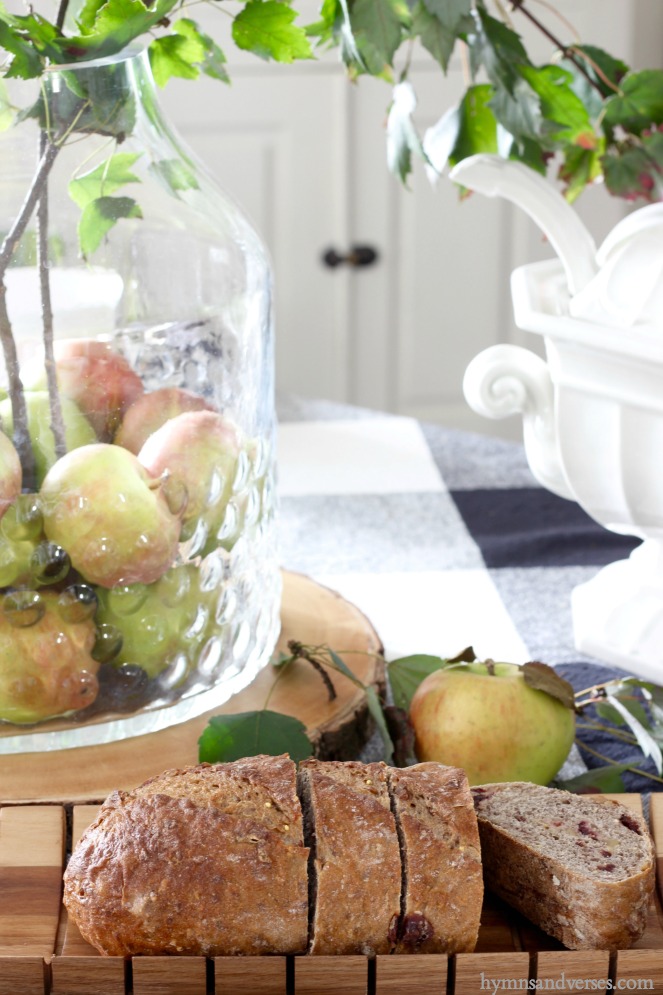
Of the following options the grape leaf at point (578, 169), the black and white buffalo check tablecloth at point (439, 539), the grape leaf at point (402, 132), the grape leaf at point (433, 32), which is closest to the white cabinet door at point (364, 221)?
the black and white buffalo check tablecloth at point (439, 539)

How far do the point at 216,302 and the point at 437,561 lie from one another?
401mm

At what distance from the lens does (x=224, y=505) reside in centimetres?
65

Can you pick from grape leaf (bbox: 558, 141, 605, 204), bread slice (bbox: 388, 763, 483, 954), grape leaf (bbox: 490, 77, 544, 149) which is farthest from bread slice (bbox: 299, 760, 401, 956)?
grape leaf (bbox: 558, 141, 605, 204)

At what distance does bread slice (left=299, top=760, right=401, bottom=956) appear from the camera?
0.44 meters

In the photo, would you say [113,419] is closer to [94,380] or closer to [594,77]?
[94,380]

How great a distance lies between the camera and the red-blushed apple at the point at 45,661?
0.59 metres

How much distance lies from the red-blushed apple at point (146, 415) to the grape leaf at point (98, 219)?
3.1 inches

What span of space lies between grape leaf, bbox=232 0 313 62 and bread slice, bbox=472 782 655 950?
1.21 ft

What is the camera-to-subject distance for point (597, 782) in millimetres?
616

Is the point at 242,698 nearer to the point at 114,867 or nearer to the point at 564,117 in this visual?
the point at 114,867

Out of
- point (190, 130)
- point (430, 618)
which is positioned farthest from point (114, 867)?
point (190, 130)

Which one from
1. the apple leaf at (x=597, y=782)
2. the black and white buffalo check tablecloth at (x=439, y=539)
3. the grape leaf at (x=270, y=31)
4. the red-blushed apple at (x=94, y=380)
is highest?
the grape leaf at (x=270, y=31)

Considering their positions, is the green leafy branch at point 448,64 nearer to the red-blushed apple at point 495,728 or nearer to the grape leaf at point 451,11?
the grape leaf at point 451,11

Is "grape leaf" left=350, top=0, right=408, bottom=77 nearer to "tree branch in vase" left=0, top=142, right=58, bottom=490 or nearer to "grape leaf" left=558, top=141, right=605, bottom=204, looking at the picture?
"tree branch in vase" left=0, top=142, right=58, bottom=490
